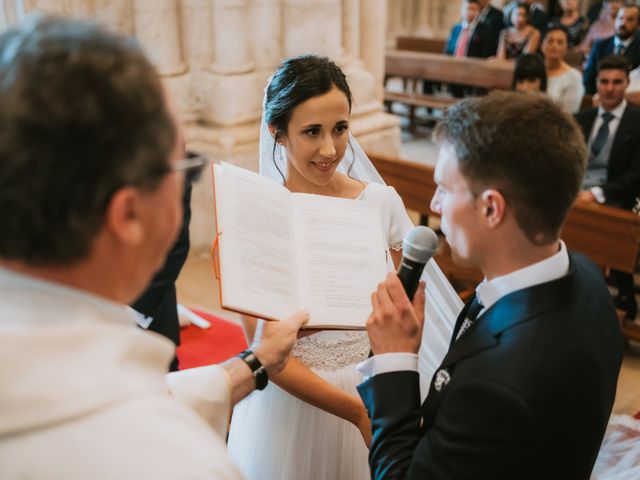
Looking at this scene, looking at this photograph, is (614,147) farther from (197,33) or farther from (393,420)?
(393,420)

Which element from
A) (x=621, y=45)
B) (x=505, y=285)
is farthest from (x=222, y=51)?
(x=621, y=45)

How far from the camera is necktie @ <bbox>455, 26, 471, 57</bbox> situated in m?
10.0

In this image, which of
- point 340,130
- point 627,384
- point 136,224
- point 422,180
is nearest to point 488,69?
→ point 422,180

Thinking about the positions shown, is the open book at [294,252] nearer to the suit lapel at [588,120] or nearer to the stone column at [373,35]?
the suit lapel at [588,120]

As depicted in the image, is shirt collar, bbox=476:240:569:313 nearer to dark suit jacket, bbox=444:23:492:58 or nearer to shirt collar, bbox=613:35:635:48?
shirt collar, bbox=613:35:635:48

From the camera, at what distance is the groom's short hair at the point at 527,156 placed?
1.31 m

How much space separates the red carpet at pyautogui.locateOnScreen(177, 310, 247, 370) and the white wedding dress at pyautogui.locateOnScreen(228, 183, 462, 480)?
1301mm

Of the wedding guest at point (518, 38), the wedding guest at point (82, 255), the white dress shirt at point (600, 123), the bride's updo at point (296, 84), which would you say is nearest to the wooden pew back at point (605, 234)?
the white dress shirt at point (600, 123)

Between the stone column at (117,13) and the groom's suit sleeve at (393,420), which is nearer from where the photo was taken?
the groom's suit sleeve at (393,420)

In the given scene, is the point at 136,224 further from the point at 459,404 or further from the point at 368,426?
the point at 368,426

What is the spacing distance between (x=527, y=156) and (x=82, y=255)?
33.2 inches

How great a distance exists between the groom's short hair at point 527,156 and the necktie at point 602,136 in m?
3.96

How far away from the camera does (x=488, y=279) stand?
1453mm

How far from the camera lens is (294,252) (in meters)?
1.82
